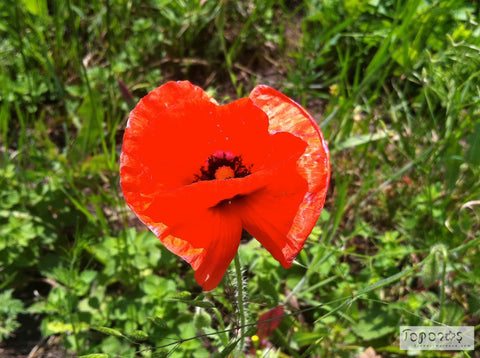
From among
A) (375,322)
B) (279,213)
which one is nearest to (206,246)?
(279,213)

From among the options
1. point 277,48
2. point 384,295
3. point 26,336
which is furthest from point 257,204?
point 277,48

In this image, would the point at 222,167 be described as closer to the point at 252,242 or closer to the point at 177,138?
the point at 177,138

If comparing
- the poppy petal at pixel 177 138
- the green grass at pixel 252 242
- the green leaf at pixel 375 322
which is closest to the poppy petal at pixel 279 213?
the poppy petal at pixel 177 138

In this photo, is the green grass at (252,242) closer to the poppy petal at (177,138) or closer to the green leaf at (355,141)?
the green leaf at (355,141)

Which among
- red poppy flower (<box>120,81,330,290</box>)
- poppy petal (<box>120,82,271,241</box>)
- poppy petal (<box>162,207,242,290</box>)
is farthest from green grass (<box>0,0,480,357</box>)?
poppy petal (<box>120,82,271,241</box>)

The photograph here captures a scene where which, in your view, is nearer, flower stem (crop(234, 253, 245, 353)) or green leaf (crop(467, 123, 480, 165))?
flower stem (crop(234, 253, 245, 353))

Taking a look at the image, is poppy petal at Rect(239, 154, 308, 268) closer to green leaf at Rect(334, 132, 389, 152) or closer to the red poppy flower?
the red poppy flower

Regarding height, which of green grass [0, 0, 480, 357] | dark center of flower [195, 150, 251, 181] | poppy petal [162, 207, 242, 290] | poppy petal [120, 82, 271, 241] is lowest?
green grass [0, 0, 480, 357]
